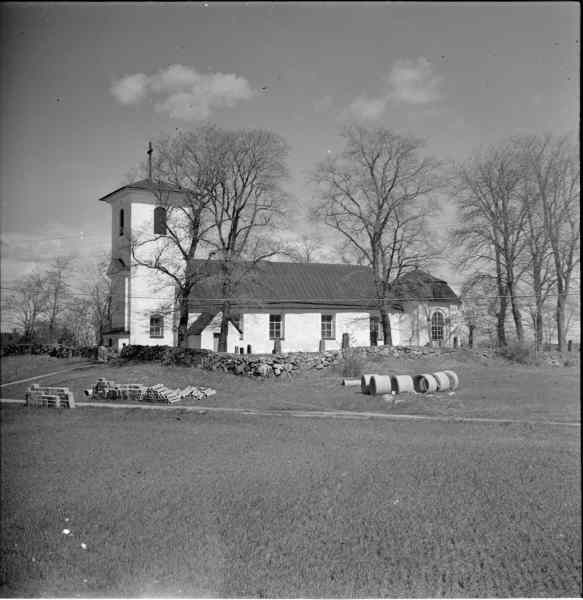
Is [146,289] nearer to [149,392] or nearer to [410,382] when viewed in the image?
[149,392]

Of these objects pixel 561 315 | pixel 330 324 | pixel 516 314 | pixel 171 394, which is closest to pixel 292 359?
pixel 330 324

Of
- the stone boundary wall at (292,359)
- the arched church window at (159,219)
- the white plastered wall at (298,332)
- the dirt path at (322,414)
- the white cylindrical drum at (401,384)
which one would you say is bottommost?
the dirt path at (322,414)

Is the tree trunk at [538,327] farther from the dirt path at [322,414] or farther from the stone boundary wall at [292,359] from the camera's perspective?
the dirt path at [322,414]

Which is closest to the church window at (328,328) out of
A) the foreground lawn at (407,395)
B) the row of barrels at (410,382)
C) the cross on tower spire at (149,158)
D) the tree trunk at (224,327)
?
the foreground lawn at (407,395)

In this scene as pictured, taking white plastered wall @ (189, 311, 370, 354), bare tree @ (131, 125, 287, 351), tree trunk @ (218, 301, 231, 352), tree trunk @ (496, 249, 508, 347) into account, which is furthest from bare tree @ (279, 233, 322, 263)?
tree trunk @ (496, 249, 508, 347)

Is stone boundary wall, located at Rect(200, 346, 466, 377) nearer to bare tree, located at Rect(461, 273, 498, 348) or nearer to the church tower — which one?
bare tree, located at Rect(461, 273, 498, 348)

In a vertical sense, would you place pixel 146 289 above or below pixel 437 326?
above
